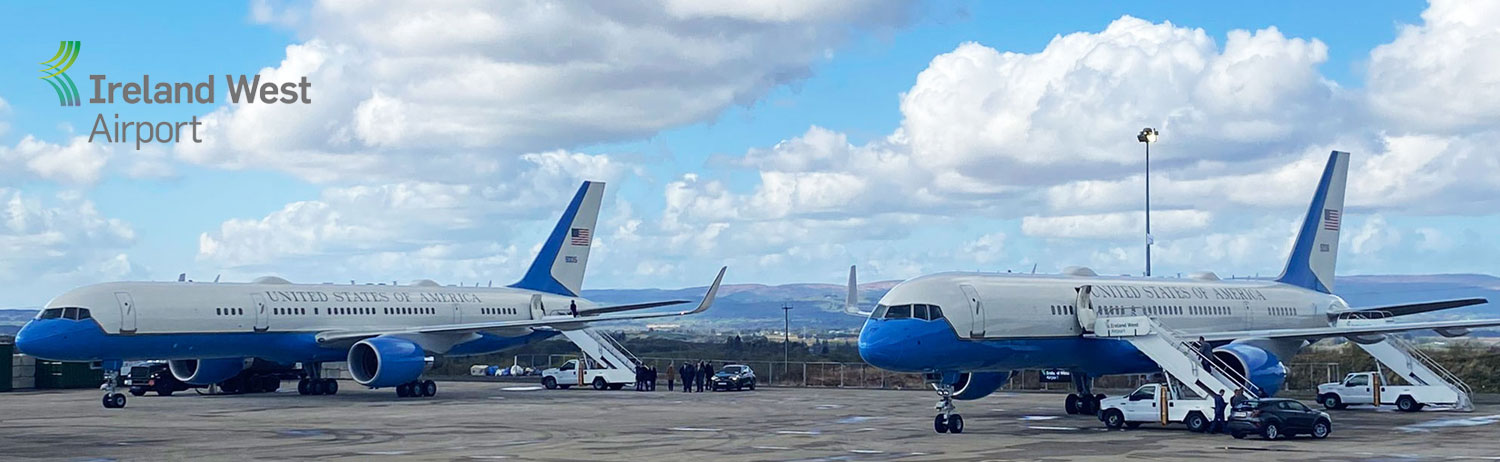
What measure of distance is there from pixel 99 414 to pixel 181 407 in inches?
120

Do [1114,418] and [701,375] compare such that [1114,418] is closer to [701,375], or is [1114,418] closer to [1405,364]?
[1405,364]

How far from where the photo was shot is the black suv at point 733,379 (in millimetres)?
58250

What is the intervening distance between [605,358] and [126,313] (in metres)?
19.9

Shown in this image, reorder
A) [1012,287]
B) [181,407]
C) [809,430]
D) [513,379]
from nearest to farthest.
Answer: [809,430]
[1012,287]
[181,407]
[513,379]

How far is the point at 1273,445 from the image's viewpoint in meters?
29.4

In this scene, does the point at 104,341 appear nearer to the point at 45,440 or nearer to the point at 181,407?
the point at 181,407

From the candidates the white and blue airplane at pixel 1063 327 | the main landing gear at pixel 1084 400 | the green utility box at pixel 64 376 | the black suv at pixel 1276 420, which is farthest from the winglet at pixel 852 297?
the green utility box at pixel 64 376

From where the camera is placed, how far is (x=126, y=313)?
4406cm

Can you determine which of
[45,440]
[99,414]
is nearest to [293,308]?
[99,414]

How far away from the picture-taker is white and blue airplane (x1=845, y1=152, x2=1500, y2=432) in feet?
111

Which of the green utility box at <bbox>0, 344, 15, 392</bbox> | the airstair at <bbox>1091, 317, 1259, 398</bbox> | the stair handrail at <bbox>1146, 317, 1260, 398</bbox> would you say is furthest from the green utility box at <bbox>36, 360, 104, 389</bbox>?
the stair handrail at <bbox>1146, 317, 1260, 398</bbox>

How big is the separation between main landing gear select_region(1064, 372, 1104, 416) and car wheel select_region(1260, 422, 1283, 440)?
930 centimetres

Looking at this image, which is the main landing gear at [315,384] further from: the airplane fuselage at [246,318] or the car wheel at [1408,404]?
the car wheel at [1408,404]

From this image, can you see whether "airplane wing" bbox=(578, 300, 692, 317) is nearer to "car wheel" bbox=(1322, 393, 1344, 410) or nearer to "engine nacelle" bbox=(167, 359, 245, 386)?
"engine nacelle" bbox=(167, 359, 245, 386)
